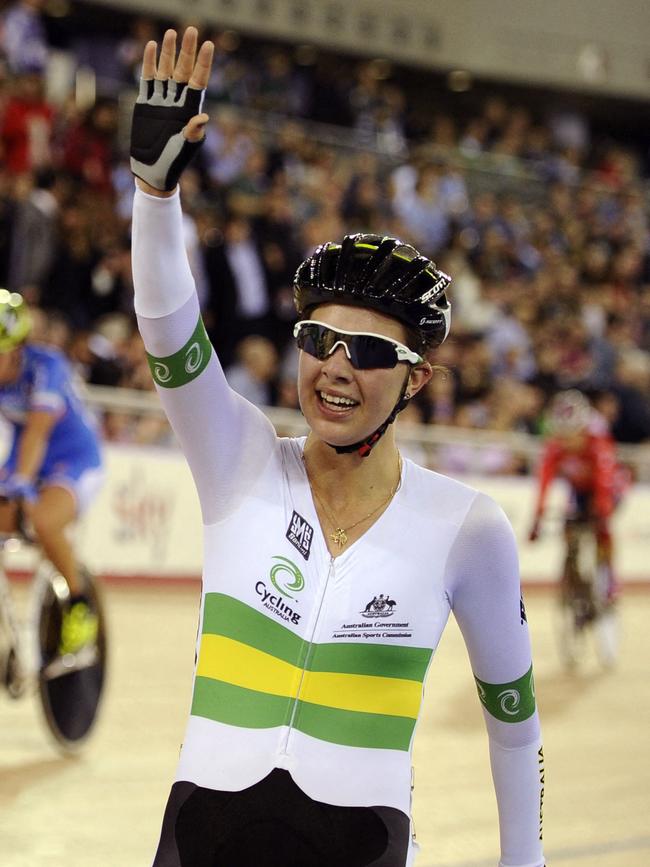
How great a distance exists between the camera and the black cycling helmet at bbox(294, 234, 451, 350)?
2.07 m

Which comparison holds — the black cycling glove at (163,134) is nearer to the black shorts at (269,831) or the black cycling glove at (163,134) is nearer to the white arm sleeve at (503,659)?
the white arm sleeve at (503,659)

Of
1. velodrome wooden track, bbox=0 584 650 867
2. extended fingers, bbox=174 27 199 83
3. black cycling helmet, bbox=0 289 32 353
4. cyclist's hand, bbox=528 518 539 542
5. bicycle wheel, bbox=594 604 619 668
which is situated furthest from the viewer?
bicycle wheel, bbox=594 604 619 668

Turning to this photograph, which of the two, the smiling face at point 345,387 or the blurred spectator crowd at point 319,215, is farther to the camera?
the blurred spectator crowd at point 319,215

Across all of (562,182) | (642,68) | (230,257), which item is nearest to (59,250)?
(230,257)

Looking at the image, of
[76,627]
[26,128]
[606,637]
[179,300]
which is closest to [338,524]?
[179,300]

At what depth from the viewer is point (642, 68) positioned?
18.6 meters

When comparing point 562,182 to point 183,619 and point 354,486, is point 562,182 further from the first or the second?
point 354,486

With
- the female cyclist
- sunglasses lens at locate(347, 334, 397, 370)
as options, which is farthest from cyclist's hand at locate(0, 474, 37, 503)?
sunglasses lens at locate(347, 334, 397, 370)

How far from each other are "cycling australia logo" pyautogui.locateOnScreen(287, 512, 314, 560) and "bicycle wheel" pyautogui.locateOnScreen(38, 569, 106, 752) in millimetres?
3400

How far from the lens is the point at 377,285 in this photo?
6.79ft

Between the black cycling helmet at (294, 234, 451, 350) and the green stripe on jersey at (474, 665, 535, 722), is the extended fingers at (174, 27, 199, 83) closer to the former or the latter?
the black cycling helmet at (294, 234, 451, 350)

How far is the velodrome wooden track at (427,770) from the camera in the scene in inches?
175

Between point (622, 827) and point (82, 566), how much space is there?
230 cm

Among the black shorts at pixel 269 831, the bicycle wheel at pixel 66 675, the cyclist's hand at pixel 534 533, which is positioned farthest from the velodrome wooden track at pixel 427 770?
the black shorts at pixel 269 831
